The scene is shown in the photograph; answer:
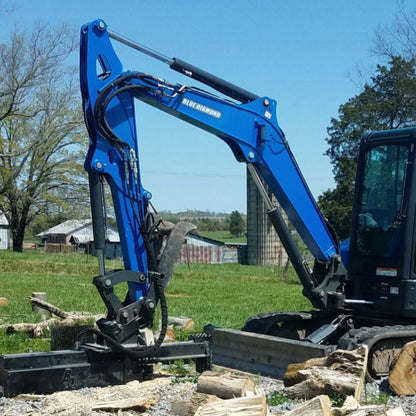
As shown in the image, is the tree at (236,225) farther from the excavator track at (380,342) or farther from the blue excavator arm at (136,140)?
the excavator track at (380,342)

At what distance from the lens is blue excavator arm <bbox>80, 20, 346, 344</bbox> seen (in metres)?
7.12

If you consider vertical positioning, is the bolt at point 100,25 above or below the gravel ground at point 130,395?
above

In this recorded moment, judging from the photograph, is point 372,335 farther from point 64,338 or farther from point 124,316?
point 64,338

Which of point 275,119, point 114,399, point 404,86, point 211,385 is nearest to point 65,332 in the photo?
point 114,399

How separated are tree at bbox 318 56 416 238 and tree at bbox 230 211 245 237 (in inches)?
1914

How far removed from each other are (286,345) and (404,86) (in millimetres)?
36689

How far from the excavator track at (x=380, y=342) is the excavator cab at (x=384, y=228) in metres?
0.28

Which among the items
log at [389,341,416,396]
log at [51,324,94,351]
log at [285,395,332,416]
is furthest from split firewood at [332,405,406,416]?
log at [51,324,94,351]

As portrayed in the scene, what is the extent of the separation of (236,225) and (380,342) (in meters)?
92.2

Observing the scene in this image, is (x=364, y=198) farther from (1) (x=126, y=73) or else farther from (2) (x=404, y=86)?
(2) (x=404, y=86)

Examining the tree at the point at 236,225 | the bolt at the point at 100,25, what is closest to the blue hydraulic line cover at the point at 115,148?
the bolt at the point at 100,25

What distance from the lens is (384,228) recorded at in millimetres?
8141

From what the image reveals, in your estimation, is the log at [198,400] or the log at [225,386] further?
the log at [225,386]

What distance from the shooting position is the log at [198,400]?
18.7 ft
